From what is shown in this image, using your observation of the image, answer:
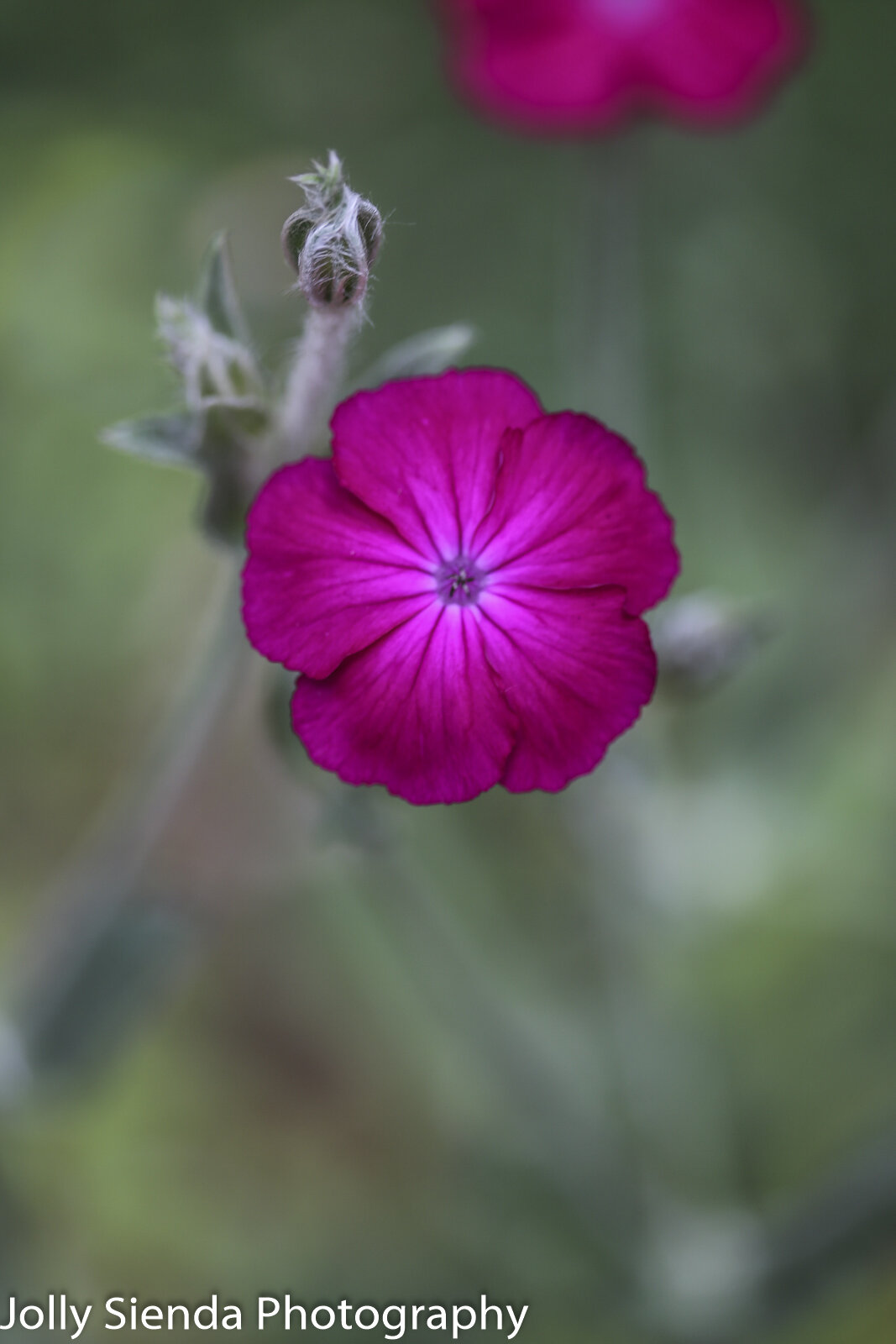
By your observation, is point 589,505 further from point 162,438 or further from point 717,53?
point 717,53

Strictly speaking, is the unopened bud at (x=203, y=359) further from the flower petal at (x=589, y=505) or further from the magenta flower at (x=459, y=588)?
the flower petal at (x=589, y=505)

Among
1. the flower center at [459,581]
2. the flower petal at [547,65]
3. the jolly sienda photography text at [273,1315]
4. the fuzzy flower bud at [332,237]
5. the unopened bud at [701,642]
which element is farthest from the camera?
the jolly sienda photography text at [273,1315]

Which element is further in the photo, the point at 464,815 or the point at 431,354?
the point at 464,815

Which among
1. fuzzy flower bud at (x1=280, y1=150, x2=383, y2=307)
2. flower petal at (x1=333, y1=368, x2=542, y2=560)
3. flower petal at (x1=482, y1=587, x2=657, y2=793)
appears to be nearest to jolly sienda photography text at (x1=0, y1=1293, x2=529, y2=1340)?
flower petal at (x1=482, y1=587, x2=657, y2=793)

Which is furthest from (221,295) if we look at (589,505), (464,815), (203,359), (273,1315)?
(273,1315)

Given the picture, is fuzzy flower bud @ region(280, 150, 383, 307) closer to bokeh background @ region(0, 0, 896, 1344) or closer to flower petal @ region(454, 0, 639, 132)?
bokeh background @ region(0, 0, 896, 1344)

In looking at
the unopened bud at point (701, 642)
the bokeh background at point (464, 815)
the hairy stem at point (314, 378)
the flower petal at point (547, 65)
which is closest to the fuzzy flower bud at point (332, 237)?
the hairy stem at point (314, 378)

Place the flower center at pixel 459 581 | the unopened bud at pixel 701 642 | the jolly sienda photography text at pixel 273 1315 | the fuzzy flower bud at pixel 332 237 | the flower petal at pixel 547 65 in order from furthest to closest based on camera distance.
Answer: the jolly sienda photography text at pixel 273 1315, the flower petal at pixel 547 65, the unopened bud at pixel 701 642, the flower center at pixel 459 581, the fuzzy flower bud at pixel 332 237
